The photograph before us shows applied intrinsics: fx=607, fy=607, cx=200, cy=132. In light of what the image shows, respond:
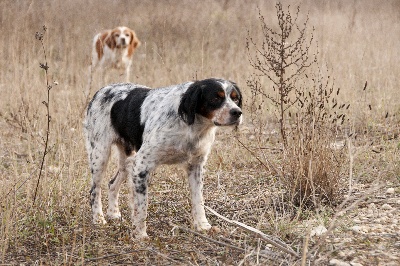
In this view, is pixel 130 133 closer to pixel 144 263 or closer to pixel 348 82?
pixel 144 263

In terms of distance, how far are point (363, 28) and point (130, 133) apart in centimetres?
692

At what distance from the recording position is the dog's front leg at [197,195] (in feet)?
13.1

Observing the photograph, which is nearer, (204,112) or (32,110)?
(204,112)

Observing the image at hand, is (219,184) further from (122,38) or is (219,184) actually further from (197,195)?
Result: (122,38)

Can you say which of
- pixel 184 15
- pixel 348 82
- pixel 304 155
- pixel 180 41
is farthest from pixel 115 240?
pixel 184 15

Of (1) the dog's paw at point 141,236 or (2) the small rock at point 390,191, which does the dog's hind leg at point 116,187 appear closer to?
(1) the dog's paw at point 141,236

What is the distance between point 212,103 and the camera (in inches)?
148

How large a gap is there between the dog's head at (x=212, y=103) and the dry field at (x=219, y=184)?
0.61 metres

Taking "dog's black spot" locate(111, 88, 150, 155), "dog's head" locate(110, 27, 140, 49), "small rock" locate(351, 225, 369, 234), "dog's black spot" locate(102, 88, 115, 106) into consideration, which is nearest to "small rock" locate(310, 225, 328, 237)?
"small rock" locate(351, 225, 369, 234)

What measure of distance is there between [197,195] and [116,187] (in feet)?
2.38

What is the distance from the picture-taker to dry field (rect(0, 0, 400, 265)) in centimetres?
332

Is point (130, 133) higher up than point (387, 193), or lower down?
higher up

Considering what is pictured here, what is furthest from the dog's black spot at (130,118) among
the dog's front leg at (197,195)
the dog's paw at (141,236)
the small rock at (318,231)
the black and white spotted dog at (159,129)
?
the small rock at (318,231)

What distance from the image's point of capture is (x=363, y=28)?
33.1ft
